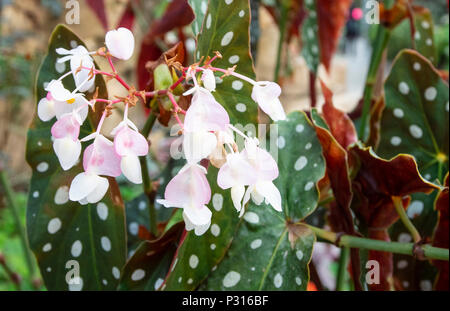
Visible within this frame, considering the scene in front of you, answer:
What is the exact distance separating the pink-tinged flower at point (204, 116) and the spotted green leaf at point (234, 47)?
10 cm

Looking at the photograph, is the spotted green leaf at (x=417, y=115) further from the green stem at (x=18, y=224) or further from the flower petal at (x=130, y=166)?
the green stem at (x=18, y=224)

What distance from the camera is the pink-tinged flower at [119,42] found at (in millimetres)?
278

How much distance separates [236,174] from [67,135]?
0.29 ft

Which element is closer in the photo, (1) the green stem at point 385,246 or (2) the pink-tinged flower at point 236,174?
(2) the pink-tinged flower at point 236,174

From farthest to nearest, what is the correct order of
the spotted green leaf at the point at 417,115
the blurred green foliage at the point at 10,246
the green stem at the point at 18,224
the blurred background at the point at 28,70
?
the blurred background at the point at 28,70 → the blurred green foliage at the point at 10,246 → the green stem at the point at 18,224 → the spotted green leaf at the point at 417,115

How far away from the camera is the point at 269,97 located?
27 cm

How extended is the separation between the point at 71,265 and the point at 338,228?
233mm

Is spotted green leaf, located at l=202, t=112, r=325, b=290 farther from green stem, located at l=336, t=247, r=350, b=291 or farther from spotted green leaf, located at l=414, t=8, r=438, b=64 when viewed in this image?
spotted green leaf, located at l=414, t=8, r=438, b=64

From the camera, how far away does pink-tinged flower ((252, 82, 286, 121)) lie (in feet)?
0.88

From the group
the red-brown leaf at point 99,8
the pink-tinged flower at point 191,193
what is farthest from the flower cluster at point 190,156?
the red-brown leaf at point 99,8

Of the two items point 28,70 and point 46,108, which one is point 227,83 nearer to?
point 46,108

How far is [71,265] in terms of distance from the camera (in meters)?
0.40

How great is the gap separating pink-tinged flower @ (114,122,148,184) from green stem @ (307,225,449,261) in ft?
0.60

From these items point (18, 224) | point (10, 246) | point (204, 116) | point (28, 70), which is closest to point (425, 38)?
point (204, 116)
